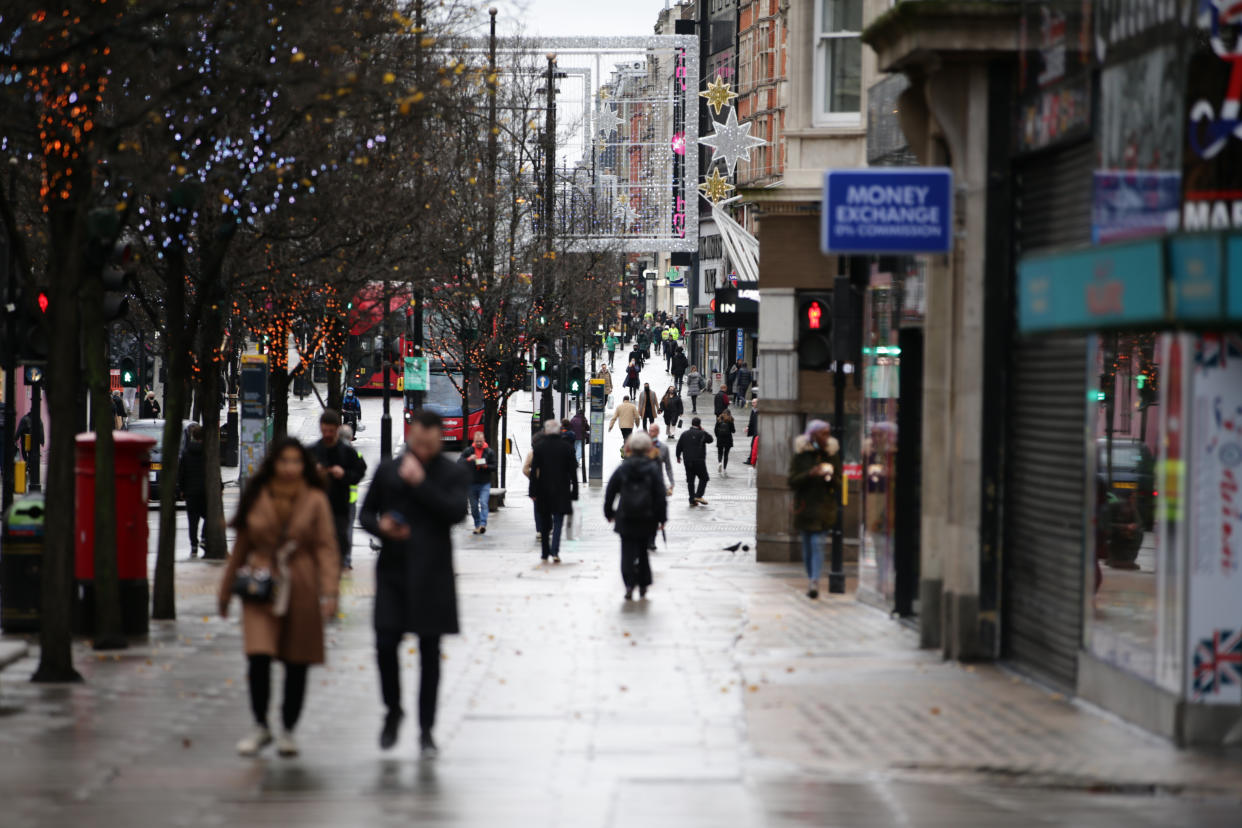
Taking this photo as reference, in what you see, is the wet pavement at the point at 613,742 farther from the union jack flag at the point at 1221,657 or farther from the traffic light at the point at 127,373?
the traffic light at the point at 127,373

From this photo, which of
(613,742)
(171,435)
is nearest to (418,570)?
(613,742)

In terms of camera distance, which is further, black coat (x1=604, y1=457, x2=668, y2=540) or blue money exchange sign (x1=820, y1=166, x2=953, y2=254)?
black coat (x1=604, y1=457, x2=668, y2=540)

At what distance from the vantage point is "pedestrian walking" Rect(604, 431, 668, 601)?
59.8 ft

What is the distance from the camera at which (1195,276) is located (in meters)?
8.55

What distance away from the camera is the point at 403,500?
9688mm

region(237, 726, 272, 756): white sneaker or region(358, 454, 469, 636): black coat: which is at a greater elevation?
region(358, 454, 469, 636): black coat

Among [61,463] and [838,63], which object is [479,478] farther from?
[61,463]

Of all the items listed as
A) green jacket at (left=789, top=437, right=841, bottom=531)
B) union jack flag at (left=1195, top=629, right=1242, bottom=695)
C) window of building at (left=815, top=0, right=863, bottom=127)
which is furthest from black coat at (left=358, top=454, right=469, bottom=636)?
window of building at (left=815, top=0, right=863, bottom=127)

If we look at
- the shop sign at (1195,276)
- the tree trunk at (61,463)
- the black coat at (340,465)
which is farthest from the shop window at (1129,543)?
the black coat at (340,465)

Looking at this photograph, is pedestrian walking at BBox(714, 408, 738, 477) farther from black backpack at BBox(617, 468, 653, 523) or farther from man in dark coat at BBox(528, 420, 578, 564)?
black backpack at BBox(617, 468, 653, 523)

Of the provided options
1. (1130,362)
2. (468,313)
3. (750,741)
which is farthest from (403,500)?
(468,313)

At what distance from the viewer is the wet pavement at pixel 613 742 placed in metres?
8.33

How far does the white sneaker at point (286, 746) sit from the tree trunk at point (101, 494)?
4.95 metres

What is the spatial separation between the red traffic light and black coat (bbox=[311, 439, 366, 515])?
506cm
